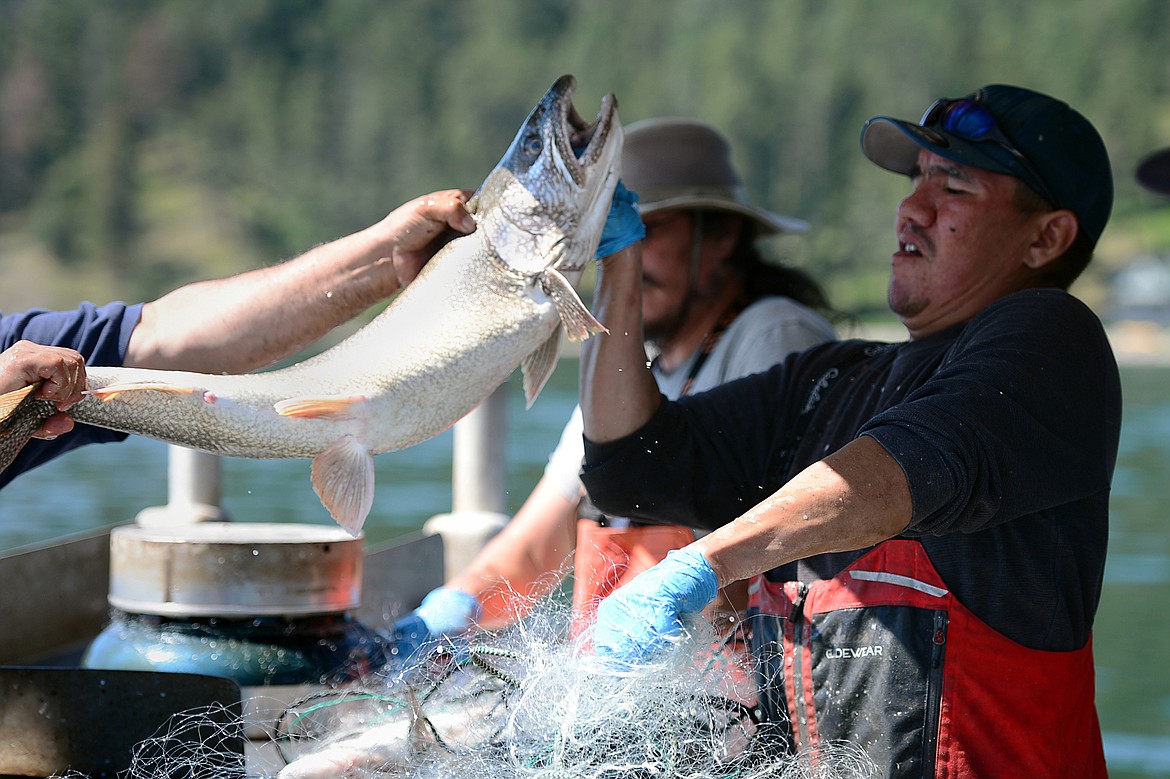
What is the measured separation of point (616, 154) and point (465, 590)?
6.31ft

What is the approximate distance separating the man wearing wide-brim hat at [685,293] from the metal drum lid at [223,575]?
0.68 m

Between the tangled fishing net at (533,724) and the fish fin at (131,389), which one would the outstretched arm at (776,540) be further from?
the fish fin at (131,389)

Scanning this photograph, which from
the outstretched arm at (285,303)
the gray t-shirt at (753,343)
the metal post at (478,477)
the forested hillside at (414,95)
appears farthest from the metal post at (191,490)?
the forested hillside at (414,95)

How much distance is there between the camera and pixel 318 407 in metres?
2.47

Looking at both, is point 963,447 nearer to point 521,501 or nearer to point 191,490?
point 191,490

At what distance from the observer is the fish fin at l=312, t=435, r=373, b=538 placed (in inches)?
99.3

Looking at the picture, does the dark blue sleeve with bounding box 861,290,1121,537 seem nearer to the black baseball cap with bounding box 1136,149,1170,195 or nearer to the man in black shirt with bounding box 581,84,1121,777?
the man in black shirt with bounding box 581,84,1121,777

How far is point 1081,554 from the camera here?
2.68 meters

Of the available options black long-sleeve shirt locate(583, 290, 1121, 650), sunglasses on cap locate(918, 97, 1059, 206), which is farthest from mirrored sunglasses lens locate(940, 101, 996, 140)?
black long-sleeve shirt locate(583, 290, 1121, 650)

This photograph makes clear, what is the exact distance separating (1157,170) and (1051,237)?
2.77m

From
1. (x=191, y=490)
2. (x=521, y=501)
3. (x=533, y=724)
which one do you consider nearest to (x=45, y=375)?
(x=533, y=724)

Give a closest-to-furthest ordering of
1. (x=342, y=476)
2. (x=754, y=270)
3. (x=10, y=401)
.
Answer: (x=10, y=401) < (x=342, y=476) < (x=754, y=270)

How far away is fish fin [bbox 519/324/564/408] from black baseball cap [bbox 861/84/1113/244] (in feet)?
3.49

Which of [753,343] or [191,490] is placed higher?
[753,343]
